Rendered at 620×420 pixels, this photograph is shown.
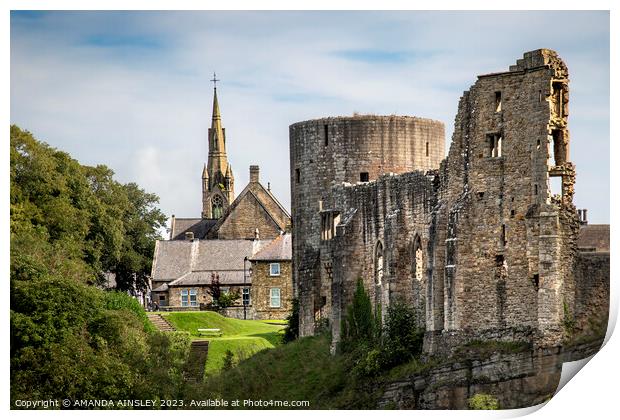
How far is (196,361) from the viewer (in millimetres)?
62625

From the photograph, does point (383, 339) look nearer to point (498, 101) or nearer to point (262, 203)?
point (498, 101)

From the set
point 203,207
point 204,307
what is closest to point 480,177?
point 204,307

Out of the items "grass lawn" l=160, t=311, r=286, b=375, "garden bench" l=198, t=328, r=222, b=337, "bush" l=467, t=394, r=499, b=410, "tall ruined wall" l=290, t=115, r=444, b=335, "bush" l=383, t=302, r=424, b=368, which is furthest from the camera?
"garden bench" l=198, t=328, r=222, b=337

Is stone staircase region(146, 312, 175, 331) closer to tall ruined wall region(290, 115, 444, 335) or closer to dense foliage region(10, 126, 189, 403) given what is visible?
dense foliage region(10, 126, 189, 403)

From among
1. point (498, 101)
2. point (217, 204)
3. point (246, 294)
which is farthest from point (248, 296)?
point (217, 204)

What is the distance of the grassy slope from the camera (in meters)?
52.2

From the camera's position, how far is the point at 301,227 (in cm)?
6656

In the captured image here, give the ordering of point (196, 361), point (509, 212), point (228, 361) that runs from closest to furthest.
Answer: point (509, 212) < point (228, 361) < point (196, 361)

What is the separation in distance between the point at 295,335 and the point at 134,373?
1614cm

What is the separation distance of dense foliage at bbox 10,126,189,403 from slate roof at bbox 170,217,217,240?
41164mm

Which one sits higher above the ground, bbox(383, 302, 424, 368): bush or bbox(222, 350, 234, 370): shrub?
bbox(383, 302, 424, 368): bush

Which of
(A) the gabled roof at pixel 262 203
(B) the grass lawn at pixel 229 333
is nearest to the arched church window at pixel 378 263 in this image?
(B) the grass lawn at pixel 229 333

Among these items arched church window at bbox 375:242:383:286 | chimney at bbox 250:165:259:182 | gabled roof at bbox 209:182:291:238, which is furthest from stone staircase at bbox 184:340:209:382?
chimney at bbox 250:165:259:182

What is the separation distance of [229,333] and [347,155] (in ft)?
41.1
